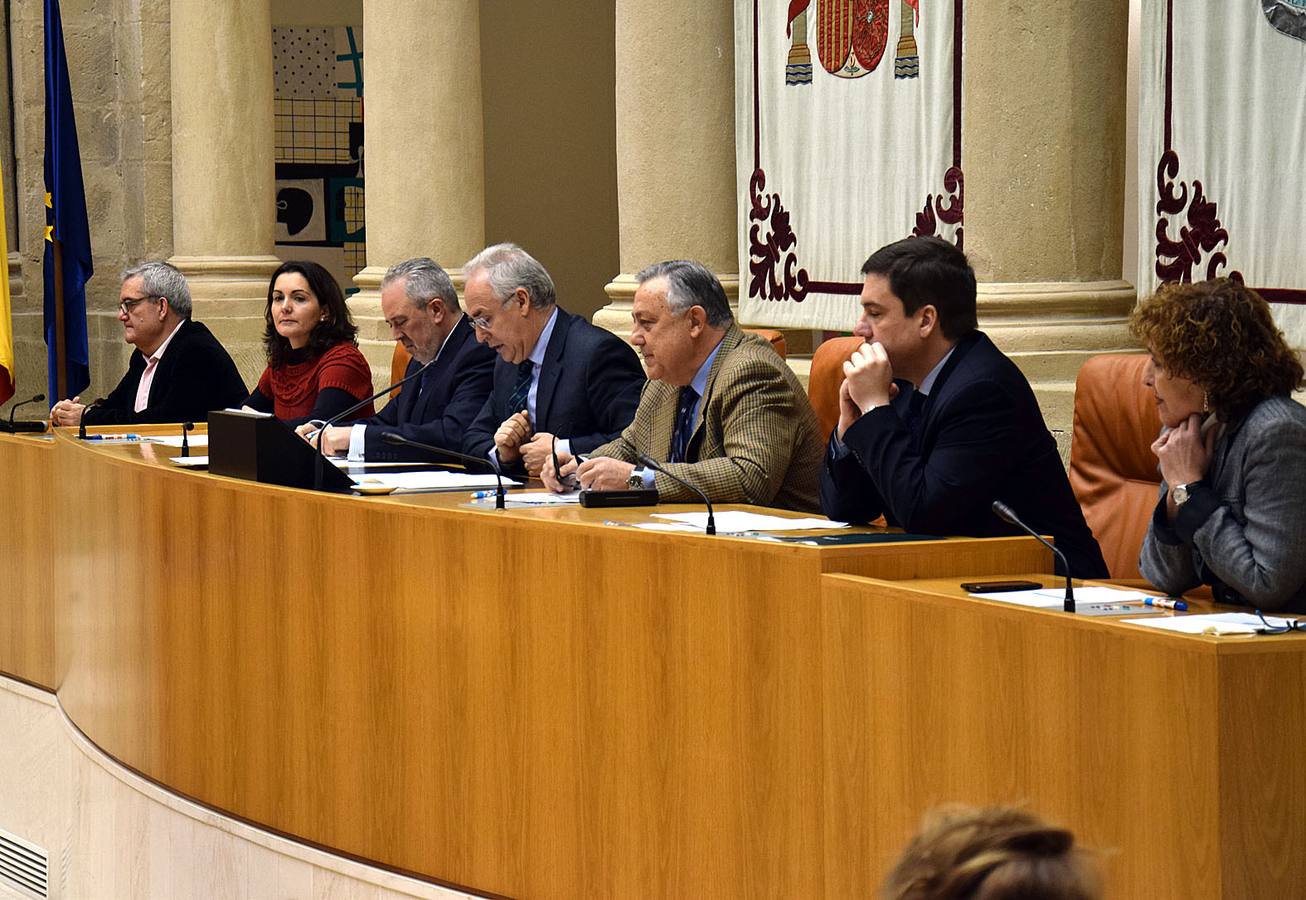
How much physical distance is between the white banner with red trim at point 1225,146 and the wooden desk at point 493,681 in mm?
1891

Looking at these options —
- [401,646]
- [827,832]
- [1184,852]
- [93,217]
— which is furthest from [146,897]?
[93,217]

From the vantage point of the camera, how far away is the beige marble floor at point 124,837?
3865mm

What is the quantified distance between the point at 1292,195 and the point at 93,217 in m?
6.76

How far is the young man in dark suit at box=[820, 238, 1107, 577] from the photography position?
316 centimetres

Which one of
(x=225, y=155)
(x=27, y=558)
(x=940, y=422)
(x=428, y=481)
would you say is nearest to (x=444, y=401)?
(x=428, y=481)

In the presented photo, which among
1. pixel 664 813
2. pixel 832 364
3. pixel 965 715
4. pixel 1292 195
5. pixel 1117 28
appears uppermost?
pixel 1117 28

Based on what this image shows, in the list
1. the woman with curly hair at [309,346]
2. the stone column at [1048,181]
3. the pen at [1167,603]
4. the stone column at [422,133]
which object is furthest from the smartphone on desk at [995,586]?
the stone column at [422,133]

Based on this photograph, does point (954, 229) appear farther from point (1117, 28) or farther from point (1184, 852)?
point (1184, 852)

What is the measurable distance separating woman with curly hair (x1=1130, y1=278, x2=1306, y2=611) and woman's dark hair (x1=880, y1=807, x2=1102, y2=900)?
5.15 feet

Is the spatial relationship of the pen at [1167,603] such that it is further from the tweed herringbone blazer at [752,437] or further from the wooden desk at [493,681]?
the tweed herringbone blazer at [752,437]

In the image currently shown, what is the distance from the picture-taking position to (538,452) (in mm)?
4242

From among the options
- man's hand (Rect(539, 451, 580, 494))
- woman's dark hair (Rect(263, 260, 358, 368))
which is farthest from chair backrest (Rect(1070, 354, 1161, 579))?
woman's dark hair (Rect(263, 260, 358, 368))

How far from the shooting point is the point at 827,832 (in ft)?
9.46

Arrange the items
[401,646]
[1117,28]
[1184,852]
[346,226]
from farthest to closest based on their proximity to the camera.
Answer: [346,226] < [1117,28] < [401,646] < [1184,852]
